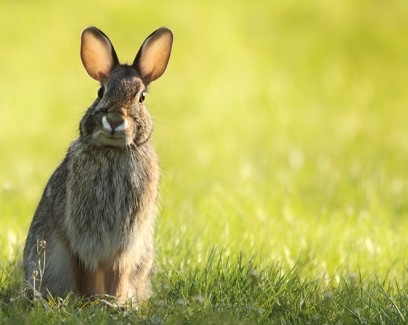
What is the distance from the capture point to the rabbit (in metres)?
5.93

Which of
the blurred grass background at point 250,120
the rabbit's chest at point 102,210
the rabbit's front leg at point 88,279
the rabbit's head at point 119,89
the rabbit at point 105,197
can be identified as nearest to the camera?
the rabbit's head at point 119,89

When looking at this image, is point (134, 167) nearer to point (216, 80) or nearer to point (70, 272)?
point (70, 272)

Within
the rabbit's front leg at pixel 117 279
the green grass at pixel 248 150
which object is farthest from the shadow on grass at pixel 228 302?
the rabbit's front leg at pixel 117 279

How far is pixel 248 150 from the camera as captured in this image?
12.4 metres

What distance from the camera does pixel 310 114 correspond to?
45.9ft

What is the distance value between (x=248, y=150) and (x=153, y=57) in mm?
6138

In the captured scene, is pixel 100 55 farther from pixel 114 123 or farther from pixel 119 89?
pixel 114 123

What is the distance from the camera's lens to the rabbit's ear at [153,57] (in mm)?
6266

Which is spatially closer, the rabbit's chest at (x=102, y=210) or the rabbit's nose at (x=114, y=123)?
the rabbit's nose at (x=114, y=123)

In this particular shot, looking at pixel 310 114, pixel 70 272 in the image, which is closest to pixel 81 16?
pixel 310 114

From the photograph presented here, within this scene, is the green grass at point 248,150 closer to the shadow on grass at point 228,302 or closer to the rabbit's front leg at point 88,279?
the shadow on grass at point 228,302

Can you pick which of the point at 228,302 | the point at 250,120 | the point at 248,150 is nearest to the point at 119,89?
the point at 228,302

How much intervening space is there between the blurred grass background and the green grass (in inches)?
1.2

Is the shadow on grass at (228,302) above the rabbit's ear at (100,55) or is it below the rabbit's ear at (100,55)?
below
